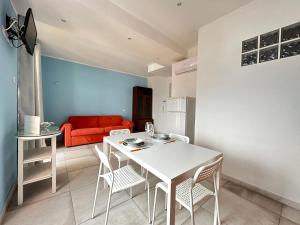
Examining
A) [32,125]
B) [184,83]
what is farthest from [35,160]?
[184,83]

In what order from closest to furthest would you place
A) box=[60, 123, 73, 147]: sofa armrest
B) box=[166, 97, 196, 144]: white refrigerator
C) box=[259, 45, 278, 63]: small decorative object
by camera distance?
box=[259, 45, 278, 63]: small decorative object, box=[166, 97, 196, 144]: white refrigerator, box=[60, 123, 73, 147]: sofa armrest

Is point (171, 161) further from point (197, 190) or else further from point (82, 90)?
point (82, 90)

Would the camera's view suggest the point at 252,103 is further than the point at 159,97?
No

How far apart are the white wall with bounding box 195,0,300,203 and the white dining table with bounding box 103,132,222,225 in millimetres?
1065

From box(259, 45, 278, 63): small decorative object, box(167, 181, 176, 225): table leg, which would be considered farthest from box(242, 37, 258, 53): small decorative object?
box(167, 181, 176, 225): table leg

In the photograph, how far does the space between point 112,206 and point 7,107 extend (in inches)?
68.0

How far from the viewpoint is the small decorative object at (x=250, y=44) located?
6.05ft

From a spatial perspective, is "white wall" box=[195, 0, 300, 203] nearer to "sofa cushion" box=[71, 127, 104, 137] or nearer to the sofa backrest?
"sofa cushion" box=[71, 127, 104, 137]

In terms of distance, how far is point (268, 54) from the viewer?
174cm

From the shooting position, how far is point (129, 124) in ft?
15.9

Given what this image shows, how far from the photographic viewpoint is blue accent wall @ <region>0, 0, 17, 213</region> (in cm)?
138

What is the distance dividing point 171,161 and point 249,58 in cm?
195

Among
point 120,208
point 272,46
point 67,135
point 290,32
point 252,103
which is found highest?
point 290,32

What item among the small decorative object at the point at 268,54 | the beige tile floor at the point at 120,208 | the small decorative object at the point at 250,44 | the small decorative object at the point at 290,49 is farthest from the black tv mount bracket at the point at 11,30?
the small decorative object at the point at 290,49
